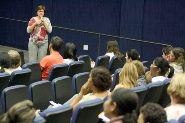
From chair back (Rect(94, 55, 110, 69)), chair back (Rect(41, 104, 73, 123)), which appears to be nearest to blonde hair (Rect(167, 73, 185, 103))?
chair back (Rect(41, 104, 73, 123))

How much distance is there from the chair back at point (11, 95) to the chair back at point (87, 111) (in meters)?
0.91

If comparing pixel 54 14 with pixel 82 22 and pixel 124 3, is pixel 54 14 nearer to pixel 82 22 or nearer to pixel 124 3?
pixel 82 22

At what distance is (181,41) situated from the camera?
25.9ft

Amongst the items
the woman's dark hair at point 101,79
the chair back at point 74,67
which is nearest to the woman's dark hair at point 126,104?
the woman's dark hair at point 101,79

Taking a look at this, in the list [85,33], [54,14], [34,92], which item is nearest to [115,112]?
[34,92]

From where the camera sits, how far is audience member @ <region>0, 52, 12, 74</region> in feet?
15.3

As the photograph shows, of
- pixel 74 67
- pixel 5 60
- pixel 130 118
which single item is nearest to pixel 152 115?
pixel 130 118

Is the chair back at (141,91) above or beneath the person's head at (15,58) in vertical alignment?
beneath

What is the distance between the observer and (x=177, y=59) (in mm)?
5559

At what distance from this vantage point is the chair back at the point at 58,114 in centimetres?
285

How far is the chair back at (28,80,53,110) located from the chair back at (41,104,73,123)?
953 mm

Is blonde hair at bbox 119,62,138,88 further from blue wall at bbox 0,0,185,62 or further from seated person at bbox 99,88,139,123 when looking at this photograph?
blue wall at bbox 0,0,185,62

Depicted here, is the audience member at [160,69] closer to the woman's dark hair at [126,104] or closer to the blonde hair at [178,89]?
the blonde hair at [178,89]

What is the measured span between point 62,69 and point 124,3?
4.11m
